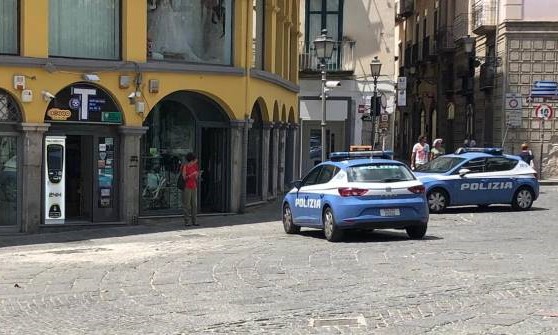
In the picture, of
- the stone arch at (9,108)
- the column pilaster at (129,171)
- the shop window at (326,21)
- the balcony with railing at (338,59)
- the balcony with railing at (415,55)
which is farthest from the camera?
the balcony with railing at (415,55)

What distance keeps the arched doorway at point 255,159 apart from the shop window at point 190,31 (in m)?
3.22

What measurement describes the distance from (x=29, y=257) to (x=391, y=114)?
80.9ft

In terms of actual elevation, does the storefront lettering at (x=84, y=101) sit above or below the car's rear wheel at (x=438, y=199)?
above

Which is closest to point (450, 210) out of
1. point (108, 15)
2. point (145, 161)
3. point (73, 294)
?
point (145, 161)

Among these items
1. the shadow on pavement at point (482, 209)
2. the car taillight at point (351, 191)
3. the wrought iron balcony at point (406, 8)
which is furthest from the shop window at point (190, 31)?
the wrought iron balcony at point (406, 8)

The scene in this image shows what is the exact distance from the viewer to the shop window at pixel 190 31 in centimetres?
2008

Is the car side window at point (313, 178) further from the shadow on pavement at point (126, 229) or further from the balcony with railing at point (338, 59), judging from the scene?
the balcony with railing at point (338, 59)

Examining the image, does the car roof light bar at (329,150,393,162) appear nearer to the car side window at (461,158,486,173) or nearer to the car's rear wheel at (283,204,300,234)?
the car's rear wheel at (283,204,300,234)

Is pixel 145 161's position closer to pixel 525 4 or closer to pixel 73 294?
pixel 73 294

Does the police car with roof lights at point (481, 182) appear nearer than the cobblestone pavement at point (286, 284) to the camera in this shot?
No

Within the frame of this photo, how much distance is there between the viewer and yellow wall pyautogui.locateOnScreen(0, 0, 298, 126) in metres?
17.8

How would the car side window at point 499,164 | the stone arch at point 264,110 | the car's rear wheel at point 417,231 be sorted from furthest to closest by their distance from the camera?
the stone arch at point 264,110 → the car side window at point 499,164 → the car's rear wheel at point 417,231

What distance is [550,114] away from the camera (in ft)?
103

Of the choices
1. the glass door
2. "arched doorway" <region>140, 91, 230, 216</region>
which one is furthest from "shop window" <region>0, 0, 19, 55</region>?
"arched doorway" <region>140, 91, 230, 216</region>
